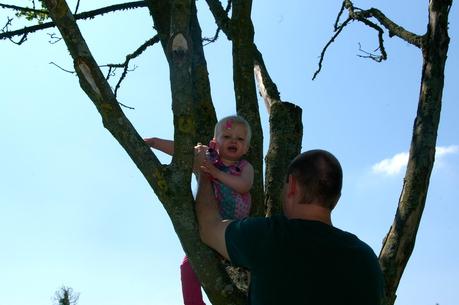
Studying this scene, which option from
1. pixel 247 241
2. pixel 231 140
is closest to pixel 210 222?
pixel 247 241

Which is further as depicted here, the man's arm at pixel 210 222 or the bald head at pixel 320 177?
the man's arm at pixel 210 222

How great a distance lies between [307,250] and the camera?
2.88 metres

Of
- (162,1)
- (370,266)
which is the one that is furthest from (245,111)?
(370,266)

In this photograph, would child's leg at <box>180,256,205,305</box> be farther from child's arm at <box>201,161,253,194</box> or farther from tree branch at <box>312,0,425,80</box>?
tree branch at <box>312,0,425,80</box>

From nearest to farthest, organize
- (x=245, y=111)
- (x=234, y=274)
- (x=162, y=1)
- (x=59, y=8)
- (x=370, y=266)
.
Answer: (x=370, y=266) < (x=234, y=274) < (x=59, y=8) < (x=245, y=111) < (x=162, y=1)

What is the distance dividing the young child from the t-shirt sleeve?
0.95m

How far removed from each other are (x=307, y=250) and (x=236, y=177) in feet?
4.31

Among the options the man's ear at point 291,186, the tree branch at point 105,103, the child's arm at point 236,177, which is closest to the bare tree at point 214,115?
the tree branch at point 105,103

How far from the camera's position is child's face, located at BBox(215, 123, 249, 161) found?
14.1 ft

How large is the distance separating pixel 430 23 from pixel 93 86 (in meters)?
3.25

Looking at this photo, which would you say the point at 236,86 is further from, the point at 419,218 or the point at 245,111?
the point at 419,218

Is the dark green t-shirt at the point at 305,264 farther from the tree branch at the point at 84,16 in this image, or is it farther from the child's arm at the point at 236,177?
the tree branch at the point at 84,16

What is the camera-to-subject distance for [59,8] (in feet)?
12.0

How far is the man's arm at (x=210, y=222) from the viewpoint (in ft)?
10.5
